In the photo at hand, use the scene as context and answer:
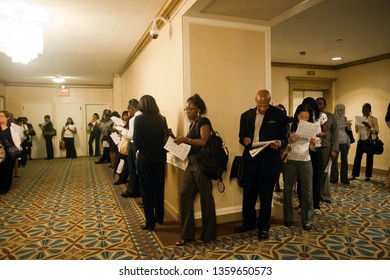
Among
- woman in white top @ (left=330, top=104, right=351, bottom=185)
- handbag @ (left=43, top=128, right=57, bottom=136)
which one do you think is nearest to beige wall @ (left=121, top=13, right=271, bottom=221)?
woman in white top @ (left=330, top=104, right=351, bottom=185)

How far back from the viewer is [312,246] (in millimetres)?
2770

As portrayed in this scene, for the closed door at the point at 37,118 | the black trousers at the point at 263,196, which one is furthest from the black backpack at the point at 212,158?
the closed door at the point at 37,118

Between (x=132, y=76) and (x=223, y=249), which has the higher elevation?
(x=132, y=76)

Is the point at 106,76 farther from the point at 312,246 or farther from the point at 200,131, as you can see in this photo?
the point at 312,246

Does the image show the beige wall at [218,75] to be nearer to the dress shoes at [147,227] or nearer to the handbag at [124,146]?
the dress shoes at [147,227]

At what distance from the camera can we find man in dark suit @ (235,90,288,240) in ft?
9.47

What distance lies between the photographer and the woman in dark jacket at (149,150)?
3102 millimetres

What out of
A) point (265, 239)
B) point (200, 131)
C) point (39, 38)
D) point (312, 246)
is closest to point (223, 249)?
point (265, 239)

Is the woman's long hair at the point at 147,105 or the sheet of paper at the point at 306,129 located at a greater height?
the woman's long hair at the point at 147,105

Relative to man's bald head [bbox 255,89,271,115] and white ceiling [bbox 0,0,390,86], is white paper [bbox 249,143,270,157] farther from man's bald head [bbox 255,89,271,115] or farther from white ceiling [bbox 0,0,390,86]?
white ceiling [bbox 0,0,390,86]

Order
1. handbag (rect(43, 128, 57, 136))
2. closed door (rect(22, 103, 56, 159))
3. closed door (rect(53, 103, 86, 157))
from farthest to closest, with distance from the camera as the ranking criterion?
1. closed door (rect(53, 103, 86, 157))
2. closed door (rect(22, 103, 56, 159))
3. handbag (rect(43, 128, 57, 136))

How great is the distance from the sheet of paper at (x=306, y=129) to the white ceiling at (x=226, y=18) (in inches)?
52.8

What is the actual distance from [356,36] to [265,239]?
469cm

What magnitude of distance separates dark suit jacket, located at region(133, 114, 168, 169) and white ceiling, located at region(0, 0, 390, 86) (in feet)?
4.37
